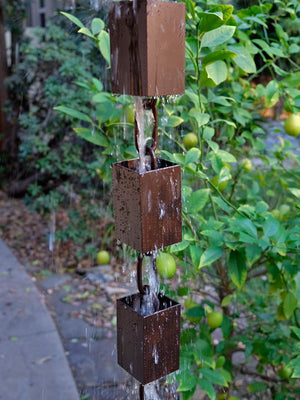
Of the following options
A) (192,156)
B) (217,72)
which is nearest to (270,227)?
(192,156)

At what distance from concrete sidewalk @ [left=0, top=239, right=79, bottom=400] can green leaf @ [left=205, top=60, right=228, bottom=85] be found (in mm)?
1835

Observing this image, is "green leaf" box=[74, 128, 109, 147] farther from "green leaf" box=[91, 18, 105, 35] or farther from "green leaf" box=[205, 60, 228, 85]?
"green leaf" box=[205, 60, 228, 85]

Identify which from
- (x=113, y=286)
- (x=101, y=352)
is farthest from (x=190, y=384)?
(x=113, y=286)

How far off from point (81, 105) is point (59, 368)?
192cm

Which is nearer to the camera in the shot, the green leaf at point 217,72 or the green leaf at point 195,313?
the green leaf at point 217,72

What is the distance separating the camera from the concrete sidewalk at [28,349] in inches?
97.5

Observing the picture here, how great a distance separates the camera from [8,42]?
5.54m

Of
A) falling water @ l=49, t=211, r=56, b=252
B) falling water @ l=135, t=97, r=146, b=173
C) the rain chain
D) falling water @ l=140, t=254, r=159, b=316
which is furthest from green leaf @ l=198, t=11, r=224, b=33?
falling water @ l=49, t=211, r=56, b=252

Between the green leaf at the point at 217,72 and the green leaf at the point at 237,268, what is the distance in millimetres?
489

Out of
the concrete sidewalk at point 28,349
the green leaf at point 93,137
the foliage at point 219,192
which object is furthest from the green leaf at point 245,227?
the concrete sidewalk at point 28,349

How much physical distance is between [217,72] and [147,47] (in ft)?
1.59

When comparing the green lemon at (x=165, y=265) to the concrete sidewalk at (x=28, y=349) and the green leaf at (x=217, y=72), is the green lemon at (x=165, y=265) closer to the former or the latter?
the green leaf at (x=217, y=72)

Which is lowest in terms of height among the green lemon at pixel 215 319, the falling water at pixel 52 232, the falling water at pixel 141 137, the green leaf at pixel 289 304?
the falling water at pixel 52 232

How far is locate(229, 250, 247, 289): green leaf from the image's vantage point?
1393mm
